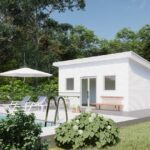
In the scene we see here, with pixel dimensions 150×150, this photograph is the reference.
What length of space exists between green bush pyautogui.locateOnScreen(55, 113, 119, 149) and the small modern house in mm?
10890

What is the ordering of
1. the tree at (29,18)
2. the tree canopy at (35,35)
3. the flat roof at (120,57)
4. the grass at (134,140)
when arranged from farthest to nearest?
the tree at (29,18)
the tree canopy at (35,35)
the flat roof at (120,57)
the grass at (134,140)

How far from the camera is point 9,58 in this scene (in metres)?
33.1

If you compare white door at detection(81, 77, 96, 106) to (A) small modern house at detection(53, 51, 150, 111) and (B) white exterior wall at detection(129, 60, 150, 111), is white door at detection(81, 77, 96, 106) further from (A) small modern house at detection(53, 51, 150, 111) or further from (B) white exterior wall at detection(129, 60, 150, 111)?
(B) white exterior wall at detection(129, 60, 150, 111)

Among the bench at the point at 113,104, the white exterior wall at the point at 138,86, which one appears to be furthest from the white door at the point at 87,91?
the white exterior wall at the point at 138,86

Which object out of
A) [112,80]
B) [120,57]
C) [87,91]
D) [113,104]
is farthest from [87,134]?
[87,91]

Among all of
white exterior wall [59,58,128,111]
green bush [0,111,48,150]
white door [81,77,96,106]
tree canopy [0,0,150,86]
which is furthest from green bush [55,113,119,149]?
tree canopy [0,0,150,86]

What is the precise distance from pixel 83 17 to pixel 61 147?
45.3 metres

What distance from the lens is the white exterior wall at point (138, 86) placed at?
63.4 feet

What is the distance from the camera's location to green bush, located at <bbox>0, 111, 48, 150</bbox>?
6.33m

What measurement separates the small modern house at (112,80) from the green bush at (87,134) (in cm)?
1089

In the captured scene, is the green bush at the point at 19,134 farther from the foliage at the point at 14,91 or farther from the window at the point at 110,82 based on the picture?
the foliage at the point at 14,91

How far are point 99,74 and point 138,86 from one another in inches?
105

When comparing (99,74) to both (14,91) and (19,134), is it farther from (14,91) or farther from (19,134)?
(19,134)

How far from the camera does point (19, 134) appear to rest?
649cm
